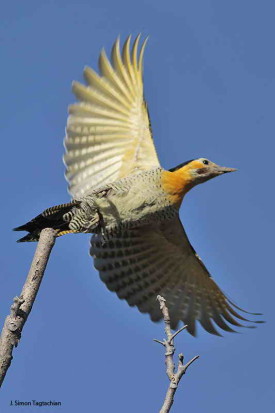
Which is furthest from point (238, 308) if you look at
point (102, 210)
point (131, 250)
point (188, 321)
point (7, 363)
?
point (7, 363)

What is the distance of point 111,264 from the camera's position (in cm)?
846

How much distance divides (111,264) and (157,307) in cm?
63

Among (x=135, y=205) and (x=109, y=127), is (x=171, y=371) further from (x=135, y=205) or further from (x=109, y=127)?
(x=109, y=127)

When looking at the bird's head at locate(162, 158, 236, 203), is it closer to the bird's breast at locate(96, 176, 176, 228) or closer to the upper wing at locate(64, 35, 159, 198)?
the bird's breast at locate(96, 176, 176, 228)

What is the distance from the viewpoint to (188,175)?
7.45 metres

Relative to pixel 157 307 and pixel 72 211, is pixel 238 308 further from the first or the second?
pixel 72 211

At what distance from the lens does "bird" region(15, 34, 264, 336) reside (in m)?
7.38

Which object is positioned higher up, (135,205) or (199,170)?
(199,170)

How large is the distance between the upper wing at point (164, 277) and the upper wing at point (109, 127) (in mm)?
775

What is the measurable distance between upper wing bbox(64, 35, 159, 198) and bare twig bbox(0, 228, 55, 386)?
5.65 feet

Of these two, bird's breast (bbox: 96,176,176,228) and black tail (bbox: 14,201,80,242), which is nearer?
black tail (bbox: 14,201,80,242)

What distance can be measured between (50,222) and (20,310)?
2089 mm

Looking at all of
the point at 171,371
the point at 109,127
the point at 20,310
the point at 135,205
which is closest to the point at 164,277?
the point at 135,205

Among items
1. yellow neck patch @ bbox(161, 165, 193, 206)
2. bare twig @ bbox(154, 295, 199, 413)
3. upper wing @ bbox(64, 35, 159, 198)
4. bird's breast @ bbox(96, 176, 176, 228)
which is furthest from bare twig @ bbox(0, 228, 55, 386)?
upper wing @ bbox(64, 35, 159, 198)
